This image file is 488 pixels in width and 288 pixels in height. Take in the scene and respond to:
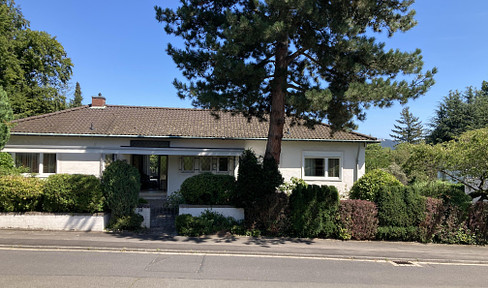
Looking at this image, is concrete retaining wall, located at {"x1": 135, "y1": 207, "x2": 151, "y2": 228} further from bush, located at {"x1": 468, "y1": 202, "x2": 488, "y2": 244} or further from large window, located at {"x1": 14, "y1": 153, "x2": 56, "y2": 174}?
bush, located at {"x1": 468, "y1": 202, "x2": 488, "y2": 244}

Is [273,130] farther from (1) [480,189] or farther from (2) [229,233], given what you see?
(1) [480,189]

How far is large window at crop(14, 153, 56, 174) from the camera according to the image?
47.1 feet

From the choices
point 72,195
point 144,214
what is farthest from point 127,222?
point 72,195

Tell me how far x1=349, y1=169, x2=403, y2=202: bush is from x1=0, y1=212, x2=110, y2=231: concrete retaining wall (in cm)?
860

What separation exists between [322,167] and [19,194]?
1263 cm

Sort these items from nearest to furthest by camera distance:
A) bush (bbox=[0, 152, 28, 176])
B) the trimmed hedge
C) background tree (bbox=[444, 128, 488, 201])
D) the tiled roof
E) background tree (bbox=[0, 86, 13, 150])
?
1. background tree (bbox=[444, 128, 488, 201])
2. the trimmed hedge
3. background tree (bbox=[0, 86, 13, 150])
4. bush (bbox=[0, 152, 28, 176])
5. the tiled roof

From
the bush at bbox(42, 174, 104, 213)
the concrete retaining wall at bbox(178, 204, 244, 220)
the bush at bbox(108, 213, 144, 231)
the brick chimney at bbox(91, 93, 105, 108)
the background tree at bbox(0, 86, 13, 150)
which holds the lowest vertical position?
the bush at bbox(108, 213, 144, 231)

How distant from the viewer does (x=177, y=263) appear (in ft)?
21.1

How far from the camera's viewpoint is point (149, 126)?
15.5 metres

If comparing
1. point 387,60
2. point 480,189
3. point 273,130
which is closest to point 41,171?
point 273,130

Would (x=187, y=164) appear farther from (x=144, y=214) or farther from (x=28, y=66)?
(x=28, y=66)

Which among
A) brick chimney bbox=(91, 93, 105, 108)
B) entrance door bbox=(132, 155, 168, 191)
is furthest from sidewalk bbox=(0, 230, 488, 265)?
brick chimney bbox=(91, 93, 105, 108)

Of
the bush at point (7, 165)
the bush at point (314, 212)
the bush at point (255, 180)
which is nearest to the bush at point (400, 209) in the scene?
the bush at point (314, 212)

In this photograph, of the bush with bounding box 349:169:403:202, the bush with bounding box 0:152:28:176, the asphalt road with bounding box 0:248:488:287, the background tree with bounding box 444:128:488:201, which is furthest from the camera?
the bush with bounding box 0:152:28:176
